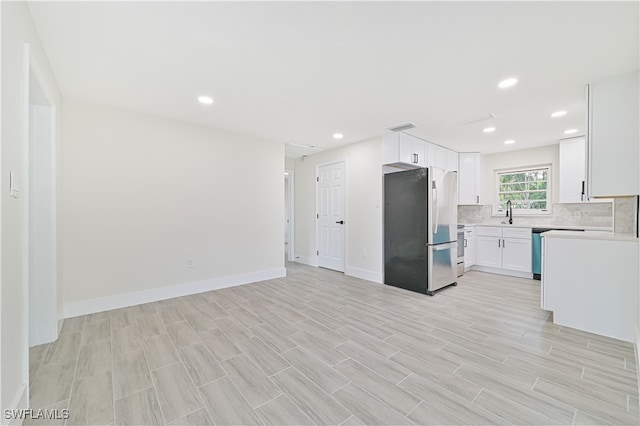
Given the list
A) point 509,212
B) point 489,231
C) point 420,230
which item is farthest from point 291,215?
point 509,212

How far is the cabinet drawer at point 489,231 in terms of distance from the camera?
4.91 meters

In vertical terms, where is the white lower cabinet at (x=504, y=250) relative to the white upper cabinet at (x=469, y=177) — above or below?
below

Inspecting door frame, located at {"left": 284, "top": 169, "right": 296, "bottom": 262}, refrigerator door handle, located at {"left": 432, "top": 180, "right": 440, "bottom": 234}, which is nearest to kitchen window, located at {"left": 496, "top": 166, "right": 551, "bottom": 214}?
refrigerator door handle, located at {"left": 432, "top": 180, "right": 440, "bottom": 234}

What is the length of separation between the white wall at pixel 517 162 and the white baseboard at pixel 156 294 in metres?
5.06

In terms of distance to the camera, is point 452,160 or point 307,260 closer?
point 452,160

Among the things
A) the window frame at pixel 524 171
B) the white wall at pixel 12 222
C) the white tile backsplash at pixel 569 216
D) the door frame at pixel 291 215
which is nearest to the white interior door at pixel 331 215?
the door frame at pixel 291 215

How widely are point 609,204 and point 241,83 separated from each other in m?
5.98

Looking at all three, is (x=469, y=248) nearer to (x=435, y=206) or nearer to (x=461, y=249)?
(x=461, y=249)

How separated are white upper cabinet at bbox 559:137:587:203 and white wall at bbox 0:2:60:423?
258 inches

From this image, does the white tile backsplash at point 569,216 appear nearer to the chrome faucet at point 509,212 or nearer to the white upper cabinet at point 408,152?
the chrome faucet at point 509,212

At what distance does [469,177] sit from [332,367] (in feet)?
16.6

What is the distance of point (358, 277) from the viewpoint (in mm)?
4594

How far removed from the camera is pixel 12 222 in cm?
136

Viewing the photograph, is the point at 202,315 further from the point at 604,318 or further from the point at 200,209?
the point at 604,318
